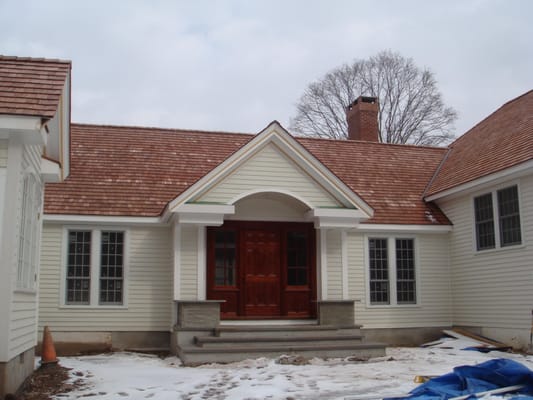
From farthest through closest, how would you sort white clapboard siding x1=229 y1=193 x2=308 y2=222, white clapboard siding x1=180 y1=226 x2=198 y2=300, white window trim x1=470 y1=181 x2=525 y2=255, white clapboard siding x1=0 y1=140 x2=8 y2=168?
white clapboard siding x1=229 y1=193 x2=308 y2=222 → white clapboard siding x1=180 y1=226 x2=198 y2=300 → white window trim x1=470 y1=181 x2=525 y2=255 → white clapboard siding x1=0 y1=140 x2=8 y2=168

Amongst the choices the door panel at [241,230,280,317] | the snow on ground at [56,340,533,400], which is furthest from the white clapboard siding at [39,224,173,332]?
the door panel at [241,230,280,317]

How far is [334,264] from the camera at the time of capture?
15.7m

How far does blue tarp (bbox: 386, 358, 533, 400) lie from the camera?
314 inches

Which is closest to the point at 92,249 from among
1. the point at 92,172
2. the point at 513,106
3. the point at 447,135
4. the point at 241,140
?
the point at 92,172

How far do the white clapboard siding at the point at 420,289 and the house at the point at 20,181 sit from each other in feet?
28.5

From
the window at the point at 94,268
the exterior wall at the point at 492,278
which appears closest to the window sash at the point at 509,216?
the exterior wall at the point at 492,278

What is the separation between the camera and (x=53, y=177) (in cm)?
1164

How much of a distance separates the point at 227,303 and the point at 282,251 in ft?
6.17

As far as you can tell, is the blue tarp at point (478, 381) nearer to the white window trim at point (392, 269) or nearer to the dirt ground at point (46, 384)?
the dirt ground at point (46, 384)

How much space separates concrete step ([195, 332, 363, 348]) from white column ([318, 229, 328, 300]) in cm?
150

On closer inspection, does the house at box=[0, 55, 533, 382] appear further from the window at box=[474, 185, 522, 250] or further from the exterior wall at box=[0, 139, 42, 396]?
the exterior wall at box=[0, 139, 42, 396]

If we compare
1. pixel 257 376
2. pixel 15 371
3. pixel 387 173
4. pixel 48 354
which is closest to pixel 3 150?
pixel 15 371

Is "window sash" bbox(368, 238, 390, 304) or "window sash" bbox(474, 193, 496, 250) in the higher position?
"window sash" bbox(474, 193, 496, 250)

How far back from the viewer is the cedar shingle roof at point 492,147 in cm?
1516
